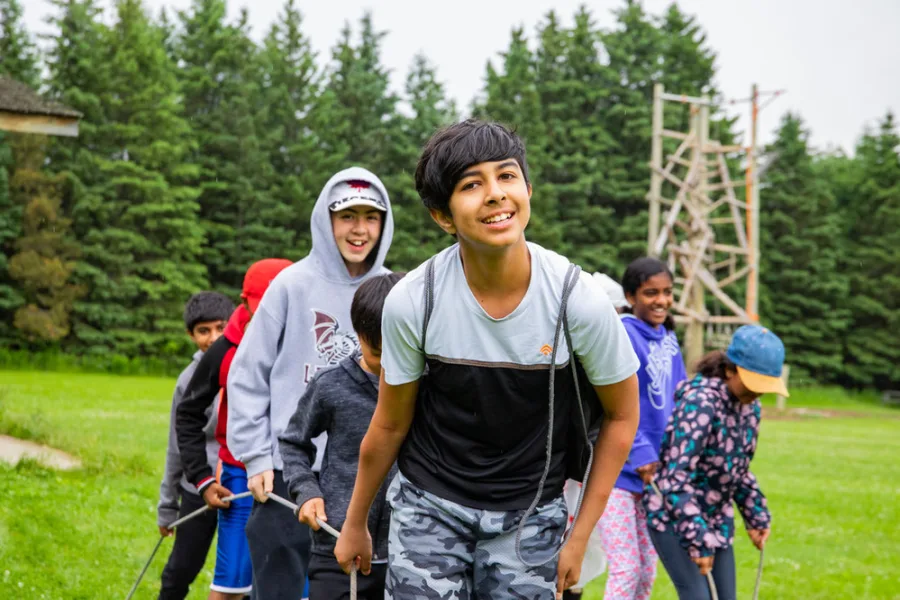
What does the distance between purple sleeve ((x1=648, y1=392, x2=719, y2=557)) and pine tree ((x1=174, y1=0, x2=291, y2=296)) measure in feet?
116

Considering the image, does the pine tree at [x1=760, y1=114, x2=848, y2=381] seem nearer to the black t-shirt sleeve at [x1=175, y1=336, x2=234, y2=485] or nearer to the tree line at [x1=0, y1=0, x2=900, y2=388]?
the tree line at [x1=0, y1=0, x2=900, y2=388]

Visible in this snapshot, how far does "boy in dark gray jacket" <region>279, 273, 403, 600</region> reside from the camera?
3123 mm

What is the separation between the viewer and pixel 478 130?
2.46 metres

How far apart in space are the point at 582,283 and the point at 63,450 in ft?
31.3

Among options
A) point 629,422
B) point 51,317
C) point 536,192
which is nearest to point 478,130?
point 629,422

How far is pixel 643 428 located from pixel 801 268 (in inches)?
1772

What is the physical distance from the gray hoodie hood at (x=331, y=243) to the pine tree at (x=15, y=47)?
37185mm

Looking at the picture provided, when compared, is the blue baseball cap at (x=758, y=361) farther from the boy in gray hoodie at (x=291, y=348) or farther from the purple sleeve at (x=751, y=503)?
the boy in gray hoodie at (x=291, y=348)

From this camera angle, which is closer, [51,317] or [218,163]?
[51,317]

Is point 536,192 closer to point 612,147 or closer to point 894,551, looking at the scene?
point 612,147

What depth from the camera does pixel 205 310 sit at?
5.38 meters

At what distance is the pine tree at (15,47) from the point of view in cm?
3744

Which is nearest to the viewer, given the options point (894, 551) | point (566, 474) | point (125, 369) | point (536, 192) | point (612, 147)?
point (566, 474)

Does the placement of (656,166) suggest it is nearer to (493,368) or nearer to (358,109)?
(358,109)
